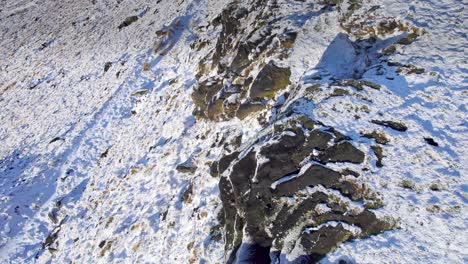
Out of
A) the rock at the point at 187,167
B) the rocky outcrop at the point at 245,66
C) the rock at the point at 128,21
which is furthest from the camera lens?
the rock at the point at 128,21

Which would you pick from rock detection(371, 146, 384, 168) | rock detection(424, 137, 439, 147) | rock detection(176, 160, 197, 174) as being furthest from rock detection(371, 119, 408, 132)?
rock detection(176, 160, 197, 174)

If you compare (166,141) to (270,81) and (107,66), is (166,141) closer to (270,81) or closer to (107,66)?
(270,81)

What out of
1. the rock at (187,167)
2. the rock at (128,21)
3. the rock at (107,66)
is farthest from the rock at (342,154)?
the rock at (128,21)

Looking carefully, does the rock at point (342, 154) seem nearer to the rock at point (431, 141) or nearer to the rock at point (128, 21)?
the rock at point (431, 141)

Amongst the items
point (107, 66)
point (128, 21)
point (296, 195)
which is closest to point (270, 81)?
point (296, 195)

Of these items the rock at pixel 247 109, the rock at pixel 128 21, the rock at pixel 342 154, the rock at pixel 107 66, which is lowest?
the rock at pixel 107 66

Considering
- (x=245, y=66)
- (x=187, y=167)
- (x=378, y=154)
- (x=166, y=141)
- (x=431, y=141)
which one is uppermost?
(x=378, y=154)

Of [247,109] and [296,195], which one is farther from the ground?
[296,195]
